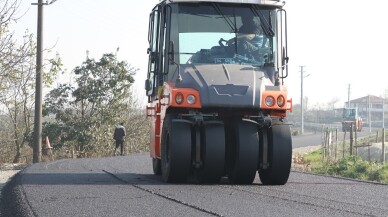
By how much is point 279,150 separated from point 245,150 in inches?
23.8

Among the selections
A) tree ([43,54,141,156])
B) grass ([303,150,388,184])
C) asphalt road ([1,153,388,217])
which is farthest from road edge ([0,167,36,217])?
tree ([43,54,141,156])

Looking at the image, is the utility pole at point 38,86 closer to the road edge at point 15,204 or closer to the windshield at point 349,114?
the road edge at point 15,204

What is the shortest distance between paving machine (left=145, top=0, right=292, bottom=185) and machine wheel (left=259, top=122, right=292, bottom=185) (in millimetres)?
17

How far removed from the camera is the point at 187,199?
32.1 ft

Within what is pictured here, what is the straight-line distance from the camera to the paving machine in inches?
488

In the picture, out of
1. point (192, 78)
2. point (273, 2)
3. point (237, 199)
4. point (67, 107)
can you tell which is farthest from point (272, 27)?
point (67, 107)

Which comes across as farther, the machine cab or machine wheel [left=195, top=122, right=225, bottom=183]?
the machine cab

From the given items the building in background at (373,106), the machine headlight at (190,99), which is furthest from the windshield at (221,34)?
the building in background at (373,106)

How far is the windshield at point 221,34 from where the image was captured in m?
13.1

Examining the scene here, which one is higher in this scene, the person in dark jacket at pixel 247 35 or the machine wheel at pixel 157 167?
the person in dark jacket at pixel 247 35

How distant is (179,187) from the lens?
1188 centimetres

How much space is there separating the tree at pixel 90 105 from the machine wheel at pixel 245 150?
23.6m

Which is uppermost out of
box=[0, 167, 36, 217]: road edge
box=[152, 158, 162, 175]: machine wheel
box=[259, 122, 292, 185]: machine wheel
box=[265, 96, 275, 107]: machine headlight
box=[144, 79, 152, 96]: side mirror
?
box=[144, 79, 152, 96]: side mirror

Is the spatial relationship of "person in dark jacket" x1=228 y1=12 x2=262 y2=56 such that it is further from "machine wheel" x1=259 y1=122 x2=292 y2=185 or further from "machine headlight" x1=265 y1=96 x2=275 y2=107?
"machine wheel" x1=259 y1=122 x2=292 y2=185
